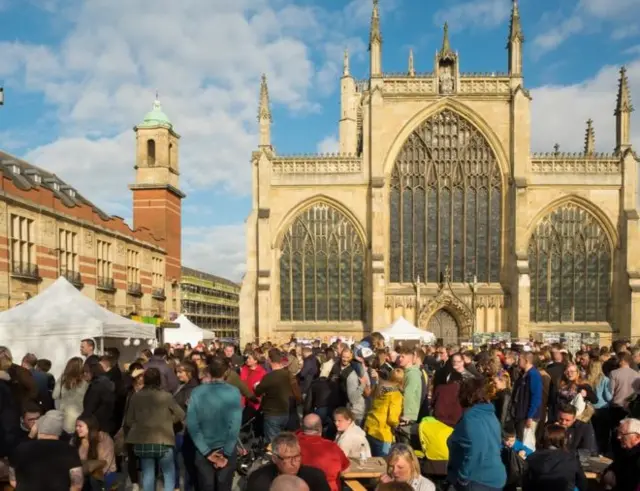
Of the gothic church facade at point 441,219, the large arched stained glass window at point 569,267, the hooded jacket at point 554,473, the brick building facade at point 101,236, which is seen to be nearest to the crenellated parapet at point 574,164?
the gothic church facade at point 441,219

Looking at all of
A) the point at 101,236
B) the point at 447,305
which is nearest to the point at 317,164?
the point at 447,305

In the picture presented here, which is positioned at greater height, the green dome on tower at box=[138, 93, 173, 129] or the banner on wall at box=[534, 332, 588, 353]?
the green dome on tower at box=[138, 93, 173, 129]

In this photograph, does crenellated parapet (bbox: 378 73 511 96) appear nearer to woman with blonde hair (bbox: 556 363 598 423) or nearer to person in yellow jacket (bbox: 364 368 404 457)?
woman with blonde hair (bbox: 556 363 598 423)

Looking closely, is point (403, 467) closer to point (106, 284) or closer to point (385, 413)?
point (385, 413)

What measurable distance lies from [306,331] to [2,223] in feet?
49.7

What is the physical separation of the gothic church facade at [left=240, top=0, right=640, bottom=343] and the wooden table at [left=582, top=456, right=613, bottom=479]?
25.8 meters

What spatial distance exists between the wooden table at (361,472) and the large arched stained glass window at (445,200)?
27.8 meters

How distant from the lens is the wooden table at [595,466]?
7.03m

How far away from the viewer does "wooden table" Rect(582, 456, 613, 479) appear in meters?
7.03

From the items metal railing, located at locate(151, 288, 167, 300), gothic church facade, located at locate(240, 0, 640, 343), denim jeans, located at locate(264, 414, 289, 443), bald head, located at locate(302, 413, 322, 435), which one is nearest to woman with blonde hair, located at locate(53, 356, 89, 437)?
denim jeans, located at locate(264, 414, 289, 443)

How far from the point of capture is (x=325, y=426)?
34.3 feet

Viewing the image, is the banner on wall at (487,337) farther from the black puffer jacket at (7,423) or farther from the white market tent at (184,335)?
the black puffer jacket at (7,423)

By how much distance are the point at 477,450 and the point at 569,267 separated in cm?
3057

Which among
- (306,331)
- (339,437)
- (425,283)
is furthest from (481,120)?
(339,437)
